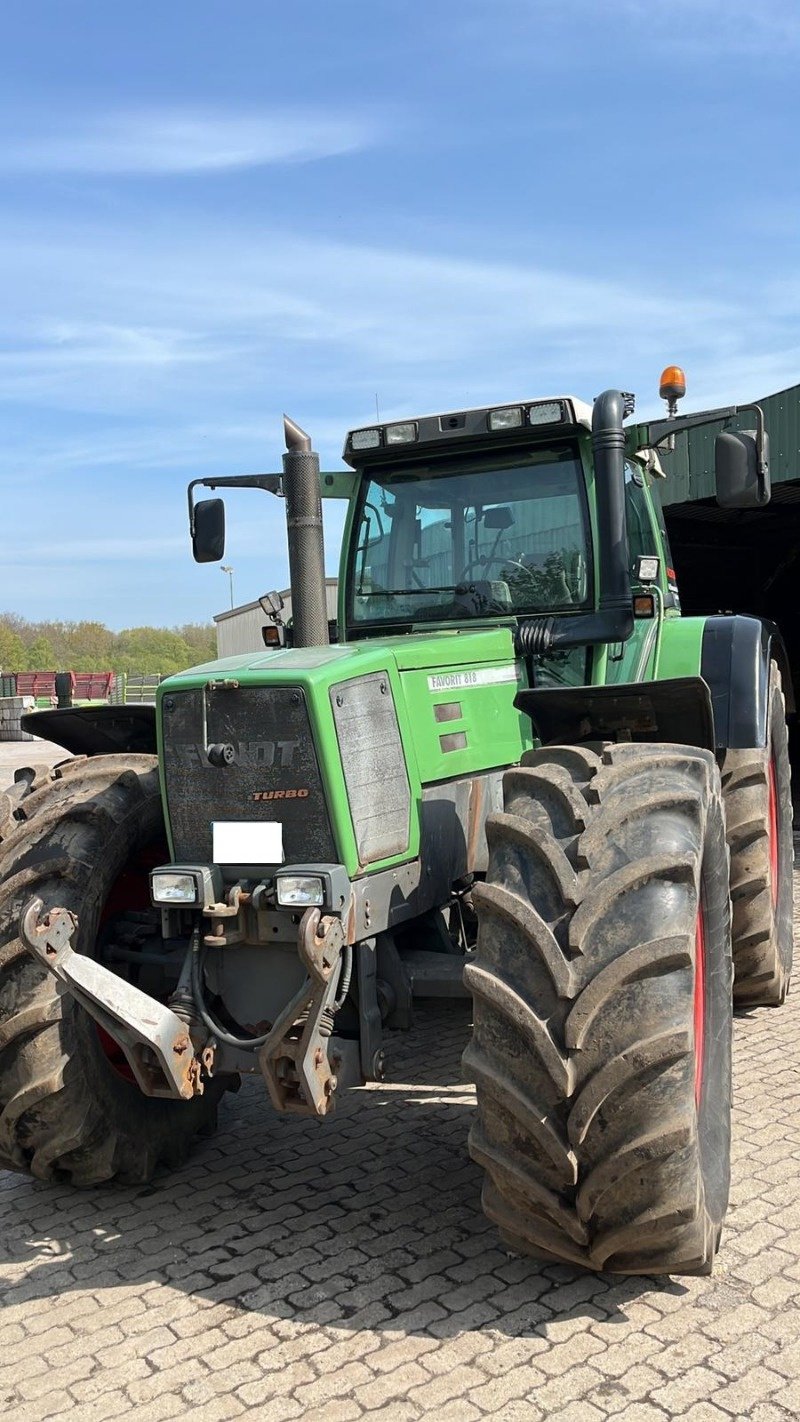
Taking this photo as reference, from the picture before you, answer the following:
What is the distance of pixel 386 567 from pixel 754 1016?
2.61m

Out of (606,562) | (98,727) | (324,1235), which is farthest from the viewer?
(98,727)

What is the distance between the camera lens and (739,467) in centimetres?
451

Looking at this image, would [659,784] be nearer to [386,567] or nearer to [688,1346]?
[688,1346]

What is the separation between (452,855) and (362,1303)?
1413 millimetres

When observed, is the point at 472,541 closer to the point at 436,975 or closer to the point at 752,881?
the point at 752,881

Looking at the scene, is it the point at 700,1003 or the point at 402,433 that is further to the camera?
the point at 402,433

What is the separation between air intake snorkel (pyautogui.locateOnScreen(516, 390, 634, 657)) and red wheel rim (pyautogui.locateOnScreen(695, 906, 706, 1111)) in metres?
1.46

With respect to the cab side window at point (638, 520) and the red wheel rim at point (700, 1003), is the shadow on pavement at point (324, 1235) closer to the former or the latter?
the red wheel rim at point (700, 1003)

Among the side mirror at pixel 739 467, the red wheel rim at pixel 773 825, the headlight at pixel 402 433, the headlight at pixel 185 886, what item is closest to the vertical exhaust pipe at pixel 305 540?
the headlight at pixel 402 433

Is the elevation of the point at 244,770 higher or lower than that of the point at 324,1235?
higher

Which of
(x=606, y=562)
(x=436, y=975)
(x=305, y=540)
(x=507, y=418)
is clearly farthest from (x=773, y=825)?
(x=305, y=540)

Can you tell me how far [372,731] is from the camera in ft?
11.8

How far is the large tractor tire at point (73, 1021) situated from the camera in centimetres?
364

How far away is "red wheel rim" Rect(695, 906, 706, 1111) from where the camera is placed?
10.9 feet
